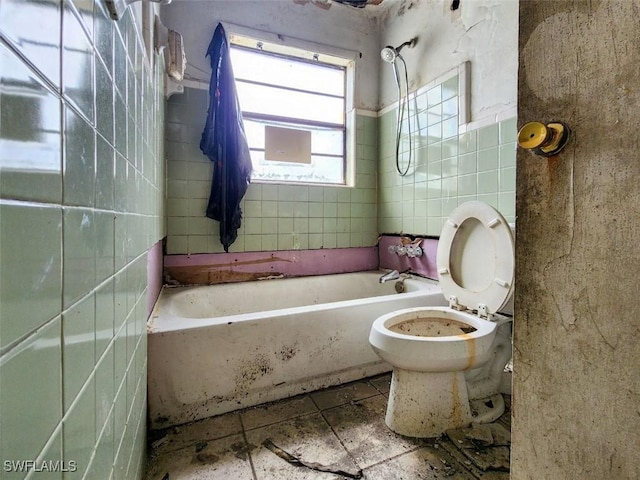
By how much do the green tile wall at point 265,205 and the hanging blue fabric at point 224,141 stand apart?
0.32 ft

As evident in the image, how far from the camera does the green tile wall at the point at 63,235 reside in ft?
0.80

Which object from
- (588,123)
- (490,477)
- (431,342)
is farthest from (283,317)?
(588,123)

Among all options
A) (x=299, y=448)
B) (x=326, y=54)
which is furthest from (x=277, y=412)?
(x=326, y=54)

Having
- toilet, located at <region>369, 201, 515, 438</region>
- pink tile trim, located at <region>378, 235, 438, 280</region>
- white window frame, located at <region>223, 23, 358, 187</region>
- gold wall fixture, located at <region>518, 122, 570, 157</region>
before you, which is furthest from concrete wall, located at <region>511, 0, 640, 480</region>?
white window frame, located at <region>223, 23, 358, 187</region>

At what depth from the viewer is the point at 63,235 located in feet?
1.14

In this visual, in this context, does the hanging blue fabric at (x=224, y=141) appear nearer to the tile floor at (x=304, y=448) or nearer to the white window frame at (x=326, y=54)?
the white window frame at (x=326, y=54)

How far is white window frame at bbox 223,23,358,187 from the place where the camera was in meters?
2.15

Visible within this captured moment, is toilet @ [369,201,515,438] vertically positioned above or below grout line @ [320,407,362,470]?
above

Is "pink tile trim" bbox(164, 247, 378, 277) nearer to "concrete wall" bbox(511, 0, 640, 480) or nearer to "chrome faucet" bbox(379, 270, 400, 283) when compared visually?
"chrome faucet" bbox(379, 270, 400, 283)

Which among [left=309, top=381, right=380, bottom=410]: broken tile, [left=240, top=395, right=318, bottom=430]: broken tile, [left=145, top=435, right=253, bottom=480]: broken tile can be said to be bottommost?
[left=145, top=435, right=253, bottom=480]: broken tile

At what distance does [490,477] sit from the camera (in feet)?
3.29

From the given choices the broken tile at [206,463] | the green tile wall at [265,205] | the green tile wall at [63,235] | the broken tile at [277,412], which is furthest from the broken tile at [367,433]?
the green tile wall at [265,205]

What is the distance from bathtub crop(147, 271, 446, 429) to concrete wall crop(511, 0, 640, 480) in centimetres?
102

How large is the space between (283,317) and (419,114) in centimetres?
174
